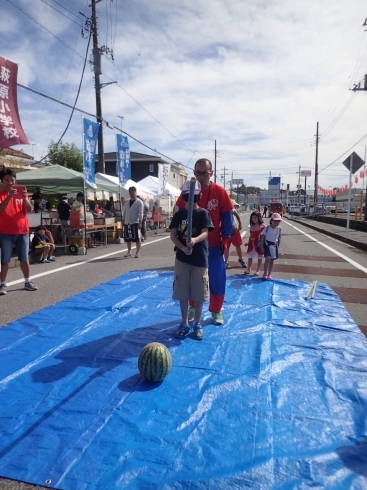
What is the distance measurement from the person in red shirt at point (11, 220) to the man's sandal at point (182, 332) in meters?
3.34

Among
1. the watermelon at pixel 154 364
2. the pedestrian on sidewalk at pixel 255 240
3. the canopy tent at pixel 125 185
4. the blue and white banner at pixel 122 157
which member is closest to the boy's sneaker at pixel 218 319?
the watermelon at pixel 154 364

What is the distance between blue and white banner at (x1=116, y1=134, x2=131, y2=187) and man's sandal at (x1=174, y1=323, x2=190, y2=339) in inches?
488

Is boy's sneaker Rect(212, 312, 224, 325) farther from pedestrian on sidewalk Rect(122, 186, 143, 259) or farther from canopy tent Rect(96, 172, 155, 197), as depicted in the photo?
canopy tent Rect(96, 172, 155, 197)

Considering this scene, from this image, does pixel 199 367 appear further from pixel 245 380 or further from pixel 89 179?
pixel 89 179

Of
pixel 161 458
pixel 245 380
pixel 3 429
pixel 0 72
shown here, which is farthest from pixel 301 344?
pixel 0 72

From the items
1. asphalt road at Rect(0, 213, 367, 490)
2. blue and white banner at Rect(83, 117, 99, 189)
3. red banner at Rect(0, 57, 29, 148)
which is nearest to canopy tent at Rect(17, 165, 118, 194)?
blue and white banner at Rect(83, 117, 99, 189)

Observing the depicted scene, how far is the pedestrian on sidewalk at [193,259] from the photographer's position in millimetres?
3715

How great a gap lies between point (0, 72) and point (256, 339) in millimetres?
8252

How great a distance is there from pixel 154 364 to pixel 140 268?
216 inches

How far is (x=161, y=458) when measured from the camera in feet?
7.02

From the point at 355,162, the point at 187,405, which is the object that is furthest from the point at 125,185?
the point at 187,405

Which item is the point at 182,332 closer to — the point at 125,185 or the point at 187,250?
the point at 187,250

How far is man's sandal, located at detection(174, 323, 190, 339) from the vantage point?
395 centimetres

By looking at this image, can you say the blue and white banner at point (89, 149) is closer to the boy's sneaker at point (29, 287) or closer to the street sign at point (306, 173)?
the boy's sneaker at point (29, 287)
